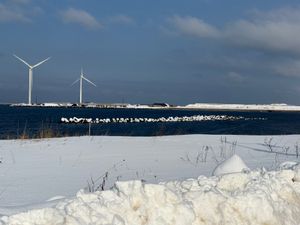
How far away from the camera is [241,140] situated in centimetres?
1478

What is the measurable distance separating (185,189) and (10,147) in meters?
9.26

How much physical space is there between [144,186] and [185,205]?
37cm

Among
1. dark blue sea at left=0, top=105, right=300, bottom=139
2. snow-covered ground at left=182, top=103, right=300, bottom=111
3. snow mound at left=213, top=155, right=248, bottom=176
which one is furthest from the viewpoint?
snow-covered ground at left=182, top=103, right=300, bottom=111

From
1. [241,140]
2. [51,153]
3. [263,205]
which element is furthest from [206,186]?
[241,140]

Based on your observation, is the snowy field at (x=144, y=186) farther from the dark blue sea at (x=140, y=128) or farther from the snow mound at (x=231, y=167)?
the dark blue sea at (x=140, y=128)

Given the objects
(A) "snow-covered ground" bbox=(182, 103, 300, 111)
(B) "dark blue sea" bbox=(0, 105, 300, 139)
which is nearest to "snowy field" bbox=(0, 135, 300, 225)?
(B) "dark blue sea" bbox=(0, 105, 300, 139)

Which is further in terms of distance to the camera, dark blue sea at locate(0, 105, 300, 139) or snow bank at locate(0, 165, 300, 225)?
dark blue sea at locate(0, 105, 300, 139)

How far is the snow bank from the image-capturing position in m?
3.55

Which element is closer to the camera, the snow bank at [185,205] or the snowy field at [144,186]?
the snow bank at [185,205]

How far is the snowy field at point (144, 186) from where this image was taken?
3.75 metres

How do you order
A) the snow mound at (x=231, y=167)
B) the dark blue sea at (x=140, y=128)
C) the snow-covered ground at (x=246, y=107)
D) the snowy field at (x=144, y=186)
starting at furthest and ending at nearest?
the snow-covered ground at (x=246, y=107) → the dark blue sea at (x=140, y=128) → the snow mound at (x=231, y=167) → the snowy field at (x=144, y=186)

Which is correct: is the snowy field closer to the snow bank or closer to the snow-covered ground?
the snow bank

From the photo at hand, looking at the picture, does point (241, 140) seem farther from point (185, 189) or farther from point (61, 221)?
point (61, 221)

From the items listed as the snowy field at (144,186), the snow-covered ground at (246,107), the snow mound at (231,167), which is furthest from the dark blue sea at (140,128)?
the snow-covered ground at (246,107)
